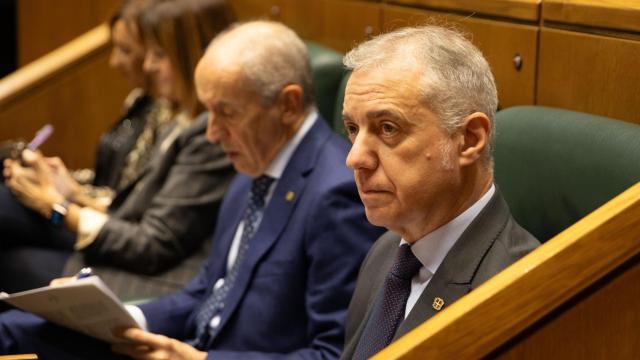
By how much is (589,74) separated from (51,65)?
1.71m

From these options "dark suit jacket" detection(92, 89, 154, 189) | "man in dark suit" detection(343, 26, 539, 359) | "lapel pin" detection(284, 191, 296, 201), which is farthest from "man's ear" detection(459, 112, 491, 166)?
"dark suit jacket" detection(92, 89, 154, 189)

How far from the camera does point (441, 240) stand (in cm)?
114

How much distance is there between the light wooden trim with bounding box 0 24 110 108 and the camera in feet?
8.59

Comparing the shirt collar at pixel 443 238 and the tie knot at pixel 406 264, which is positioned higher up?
the shirt collar at pixel 443 238

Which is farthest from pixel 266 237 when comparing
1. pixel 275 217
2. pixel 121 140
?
pixel 121 140

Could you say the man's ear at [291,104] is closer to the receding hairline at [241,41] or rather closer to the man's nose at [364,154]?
the receding hairline at [241,41]

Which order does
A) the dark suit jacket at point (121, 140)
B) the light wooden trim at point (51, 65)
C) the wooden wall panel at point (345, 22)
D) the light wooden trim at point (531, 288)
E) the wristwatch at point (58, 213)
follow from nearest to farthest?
1. the light wooden trim at point (531, 288)
2. the wooden wall panel at point (345, 22)
3. the wristwatch at point (58, 213)
4. the dark suit jacket at point (121, 140)
5. the light wooden trim at point (51, 65)

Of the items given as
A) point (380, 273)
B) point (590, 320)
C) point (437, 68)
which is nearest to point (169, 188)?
point (380, 273)

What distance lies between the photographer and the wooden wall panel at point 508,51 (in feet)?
4.85

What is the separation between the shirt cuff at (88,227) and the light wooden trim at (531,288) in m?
1.17

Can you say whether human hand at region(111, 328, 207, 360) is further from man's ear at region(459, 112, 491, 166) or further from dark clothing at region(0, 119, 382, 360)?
man's ear at region(459, 112, 491, 166)

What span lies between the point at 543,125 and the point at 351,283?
37cm

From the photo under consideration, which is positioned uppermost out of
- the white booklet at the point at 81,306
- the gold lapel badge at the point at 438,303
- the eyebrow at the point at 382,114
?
the eyebrow at the point at 382,114

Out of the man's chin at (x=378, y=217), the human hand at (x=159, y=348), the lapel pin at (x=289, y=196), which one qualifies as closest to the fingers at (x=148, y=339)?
the human hand at (x=159, y=348)
